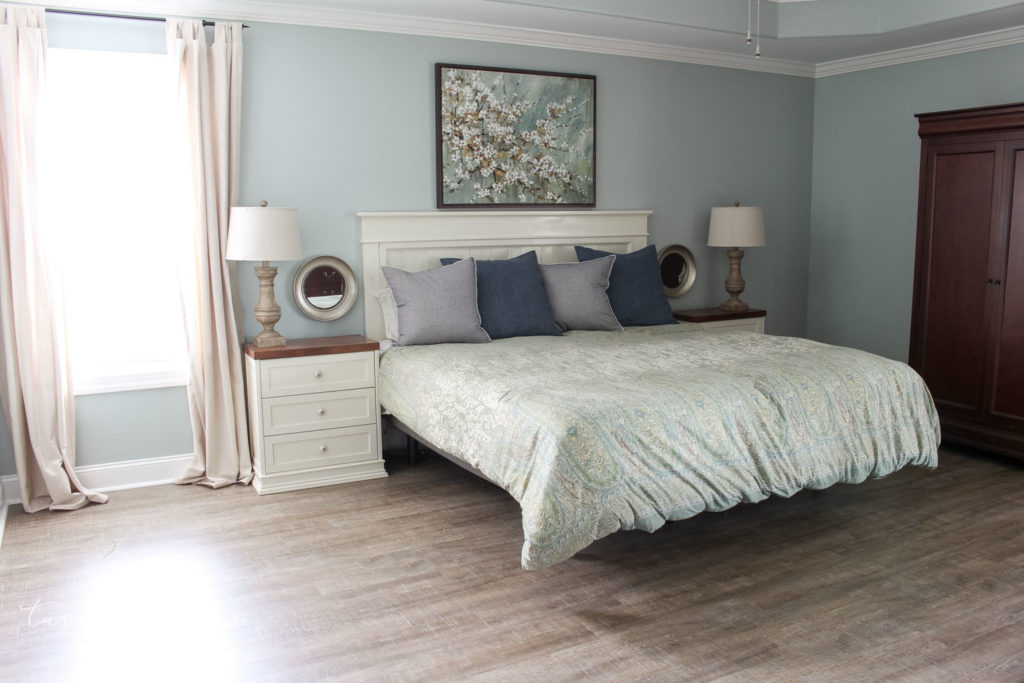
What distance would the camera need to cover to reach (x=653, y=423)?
2824 mm

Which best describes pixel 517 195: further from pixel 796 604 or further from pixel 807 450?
pixel 796 604

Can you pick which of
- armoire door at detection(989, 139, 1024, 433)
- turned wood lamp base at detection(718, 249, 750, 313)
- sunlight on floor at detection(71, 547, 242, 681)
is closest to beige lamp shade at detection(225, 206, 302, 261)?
sunlight on floor at detection(71, 547, 242, 681)

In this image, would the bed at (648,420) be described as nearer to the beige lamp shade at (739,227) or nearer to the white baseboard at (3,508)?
the beige lamp shade at (739,227)

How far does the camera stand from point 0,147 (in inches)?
140

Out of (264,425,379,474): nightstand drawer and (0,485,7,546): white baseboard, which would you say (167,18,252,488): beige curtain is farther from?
(0,485,7,546): white baseboard

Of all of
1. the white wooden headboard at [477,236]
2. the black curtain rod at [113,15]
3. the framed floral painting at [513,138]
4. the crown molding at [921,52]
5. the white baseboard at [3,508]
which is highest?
the crown molding at [921,52]

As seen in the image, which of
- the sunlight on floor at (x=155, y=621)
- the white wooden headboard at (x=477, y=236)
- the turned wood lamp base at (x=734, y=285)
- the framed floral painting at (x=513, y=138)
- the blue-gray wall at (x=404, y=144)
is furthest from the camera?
the turned wood lamp base at (x=734, y=285)

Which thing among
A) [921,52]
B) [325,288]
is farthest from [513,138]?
[921,52]

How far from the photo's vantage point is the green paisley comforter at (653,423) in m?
2.67

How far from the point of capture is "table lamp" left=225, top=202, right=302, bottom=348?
3.84 metres

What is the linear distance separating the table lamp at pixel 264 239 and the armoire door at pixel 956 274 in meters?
3.28

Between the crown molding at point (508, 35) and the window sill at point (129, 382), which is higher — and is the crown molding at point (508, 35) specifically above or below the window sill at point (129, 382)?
above

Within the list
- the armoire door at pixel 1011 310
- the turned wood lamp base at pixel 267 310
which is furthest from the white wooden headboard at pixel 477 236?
the armoire door at pixel 1011 310

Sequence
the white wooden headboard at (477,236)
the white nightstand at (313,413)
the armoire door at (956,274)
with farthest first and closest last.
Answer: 1. the white wooden headboard at (477,236)
2. the armoire door at (956,274)
3. the white nightstand at (313,413)
